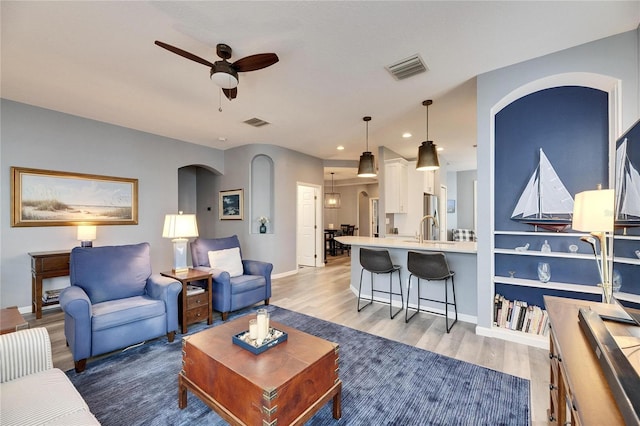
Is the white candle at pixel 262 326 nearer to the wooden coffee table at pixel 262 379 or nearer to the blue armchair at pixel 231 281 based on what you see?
the wooden coffee table at pixel 262 379

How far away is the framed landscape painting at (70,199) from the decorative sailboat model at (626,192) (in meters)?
5.67

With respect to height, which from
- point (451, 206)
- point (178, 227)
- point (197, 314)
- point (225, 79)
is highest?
point (225, 79)

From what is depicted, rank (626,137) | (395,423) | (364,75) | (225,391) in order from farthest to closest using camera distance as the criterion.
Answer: (364,75) < (395,423) < (225,391) < (626,137)

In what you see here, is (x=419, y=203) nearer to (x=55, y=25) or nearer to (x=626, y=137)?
(x=626, y=137)

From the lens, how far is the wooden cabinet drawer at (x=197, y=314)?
10.1 ft

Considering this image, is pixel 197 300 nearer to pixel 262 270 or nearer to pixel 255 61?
pixel 262 270

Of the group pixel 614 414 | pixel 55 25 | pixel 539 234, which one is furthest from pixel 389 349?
pixel 55 25

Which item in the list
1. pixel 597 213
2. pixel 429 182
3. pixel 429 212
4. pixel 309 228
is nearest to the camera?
pixel 597 213

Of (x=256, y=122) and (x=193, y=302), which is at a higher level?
(x=256, y=122)

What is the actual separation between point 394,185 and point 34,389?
18.1 ft

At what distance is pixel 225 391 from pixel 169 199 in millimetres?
4434

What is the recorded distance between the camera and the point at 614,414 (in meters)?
0.75

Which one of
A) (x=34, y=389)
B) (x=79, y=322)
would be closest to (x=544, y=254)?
(x=34, y=389)

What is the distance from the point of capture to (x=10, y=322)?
5.91 feet
